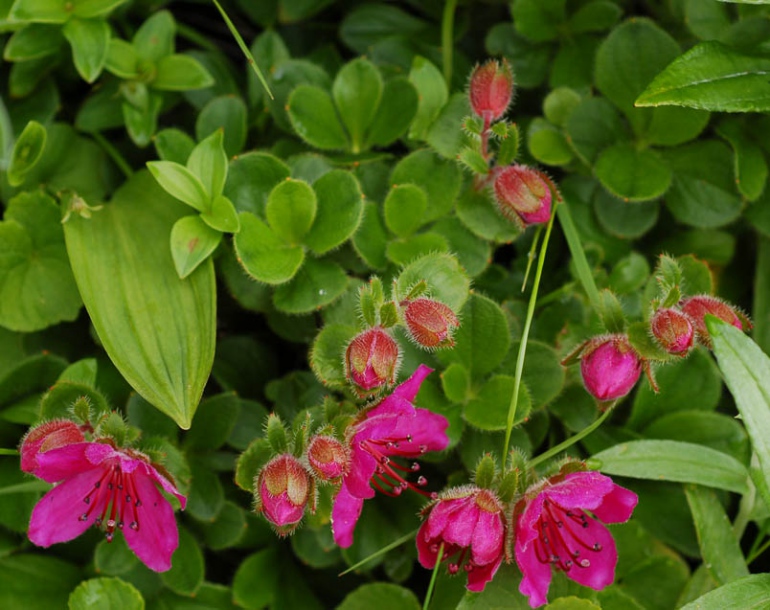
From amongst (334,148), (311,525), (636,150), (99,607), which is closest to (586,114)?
(636,150)

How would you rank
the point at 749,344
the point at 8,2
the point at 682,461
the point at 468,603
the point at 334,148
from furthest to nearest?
the point at 334,148 < the point at 8,2 < the point at 682,461 < the point at 468,603 < the point at 749,344

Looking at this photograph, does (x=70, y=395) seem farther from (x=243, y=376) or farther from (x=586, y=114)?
(x=586, y=114)

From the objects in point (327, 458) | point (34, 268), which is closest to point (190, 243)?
point (34, 268)

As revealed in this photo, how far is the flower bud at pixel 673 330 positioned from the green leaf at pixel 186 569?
99 cm

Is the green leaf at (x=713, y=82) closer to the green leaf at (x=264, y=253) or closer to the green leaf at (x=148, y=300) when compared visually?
the green leaf at (x=264, y=253)

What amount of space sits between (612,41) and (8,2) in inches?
51.7

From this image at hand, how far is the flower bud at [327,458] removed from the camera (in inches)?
56.2

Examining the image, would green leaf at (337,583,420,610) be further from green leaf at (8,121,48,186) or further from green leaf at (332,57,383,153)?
green leaf at (8,121,48,186)

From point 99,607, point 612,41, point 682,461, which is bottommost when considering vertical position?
point 99,607

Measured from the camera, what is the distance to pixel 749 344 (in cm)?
143

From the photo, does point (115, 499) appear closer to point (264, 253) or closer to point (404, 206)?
point (264, 253)

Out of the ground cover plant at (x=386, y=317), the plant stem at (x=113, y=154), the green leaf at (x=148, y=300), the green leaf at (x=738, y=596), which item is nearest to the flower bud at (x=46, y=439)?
the ground cover plant at (x=386, y=317)

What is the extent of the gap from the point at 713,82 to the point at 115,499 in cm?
137

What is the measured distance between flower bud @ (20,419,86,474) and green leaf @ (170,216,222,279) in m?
0.34
